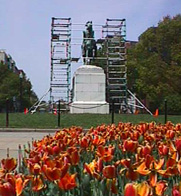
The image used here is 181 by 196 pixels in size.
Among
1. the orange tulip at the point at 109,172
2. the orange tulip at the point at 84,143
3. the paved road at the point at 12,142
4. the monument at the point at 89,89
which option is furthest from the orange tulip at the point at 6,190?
the monument at the point at 89,89

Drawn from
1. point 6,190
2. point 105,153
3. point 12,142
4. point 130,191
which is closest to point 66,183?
point 6,190

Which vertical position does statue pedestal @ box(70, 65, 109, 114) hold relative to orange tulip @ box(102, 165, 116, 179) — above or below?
above

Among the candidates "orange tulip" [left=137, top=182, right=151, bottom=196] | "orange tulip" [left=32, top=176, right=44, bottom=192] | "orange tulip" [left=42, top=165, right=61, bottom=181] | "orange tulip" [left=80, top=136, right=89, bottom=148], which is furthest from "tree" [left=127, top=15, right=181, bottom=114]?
"orange tulip" [left=137, top=182, right=151, bottom=196]

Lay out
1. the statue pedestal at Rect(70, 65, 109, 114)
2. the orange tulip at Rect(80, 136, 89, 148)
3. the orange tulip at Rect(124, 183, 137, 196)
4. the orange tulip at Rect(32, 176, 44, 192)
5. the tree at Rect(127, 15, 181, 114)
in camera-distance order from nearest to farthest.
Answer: the orange tulip at Rect(124, 183, 137, 196) → the orange tulip at Rect(32, 176, 44, 192) → the orange tulip at Rect(80, 136, 89, 148) → the statue pedestal at Rect(70, 65, 109, 114) → the tree at Rect(127, 15, 181, 114)

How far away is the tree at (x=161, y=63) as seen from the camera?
41125 mm

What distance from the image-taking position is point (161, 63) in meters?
42.7

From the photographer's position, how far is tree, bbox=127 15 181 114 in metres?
41.1

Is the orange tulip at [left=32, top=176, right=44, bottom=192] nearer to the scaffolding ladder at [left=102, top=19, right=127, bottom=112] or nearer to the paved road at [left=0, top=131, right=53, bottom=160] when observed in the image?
the paved road at [left=0, top=131, right=53, bottom=160]

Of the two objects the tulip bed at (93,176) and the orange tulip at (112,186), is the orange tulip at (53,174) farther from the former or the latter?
the orange tulip at (112,186)

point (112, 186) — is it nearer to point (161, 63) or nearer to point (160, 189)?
point (160, 189)

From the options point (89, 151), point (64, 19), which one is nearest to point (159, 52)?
point (64, 19)

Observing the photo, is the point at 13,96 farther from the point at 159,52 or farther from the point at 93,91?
the point at 93,91

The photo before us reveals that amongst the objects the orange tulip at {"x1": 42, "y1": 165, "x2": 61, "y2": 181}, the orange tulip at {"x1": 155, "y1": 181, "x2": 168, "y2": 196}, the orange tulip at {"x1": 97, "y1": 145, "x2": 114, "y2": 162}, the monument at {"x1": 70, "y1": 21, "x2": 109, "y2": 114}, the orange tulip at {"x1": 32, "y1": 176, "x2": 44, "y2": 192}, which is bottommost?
the orange tulip at {"x1": 32, "y1": 176, "x2": 44, "y2": 192}

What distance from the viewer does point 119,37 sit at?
3688cm
